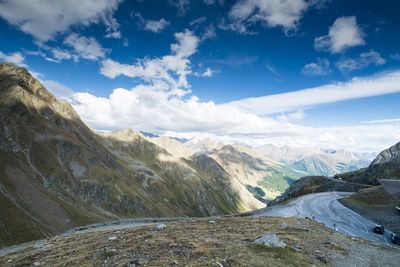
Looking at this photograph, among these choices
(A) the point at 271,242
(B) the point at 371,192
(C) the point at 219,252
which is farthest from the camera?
(B) the point at 371,192

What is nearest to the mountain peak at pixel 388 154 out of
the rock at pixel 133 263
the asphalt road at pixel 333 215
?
the asphalt road at pixel 333 215

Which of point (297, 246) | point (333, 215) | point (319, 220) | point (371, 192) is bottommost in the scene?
point (333, 215)

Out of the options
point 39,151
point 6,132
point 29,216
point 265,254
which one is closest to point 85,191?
point 39,151

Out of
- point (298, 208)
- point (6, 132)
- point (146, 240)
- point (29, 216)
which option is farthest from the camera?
point (6, 132)

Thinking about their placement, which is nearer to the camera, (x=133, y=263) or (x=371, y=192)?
(x=133, y=263)

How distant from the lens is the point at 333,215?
68.1 m

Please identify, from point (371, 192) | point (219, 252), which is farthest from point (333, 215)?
point (219, 252)

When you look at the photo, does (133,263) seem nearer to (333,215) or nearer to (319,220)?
(319,220)

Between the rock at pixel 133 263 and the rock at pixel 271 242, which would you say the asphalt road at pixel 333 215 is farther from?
the rock at pixel 133 263

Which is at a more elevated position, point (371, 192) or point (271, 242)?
point (271, 242)

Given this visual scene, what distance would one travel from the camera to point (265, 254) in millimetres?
23344

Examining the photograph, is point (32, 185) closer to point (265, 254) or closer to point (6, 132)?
point (6, 132)

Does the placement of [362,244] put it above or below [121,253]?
below

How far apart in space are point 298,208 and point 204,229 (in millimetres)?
45172
